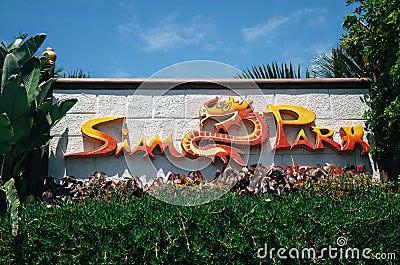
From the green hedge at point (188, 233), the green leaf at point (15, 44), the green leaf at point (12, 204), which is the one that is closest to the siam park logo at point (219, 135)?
the green leaf at point (15, 44)

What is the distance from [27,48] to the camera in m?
5.77

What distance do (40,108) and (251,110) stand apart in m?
2.80

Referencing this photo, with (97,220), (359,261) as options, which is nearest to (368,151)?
(359,261)

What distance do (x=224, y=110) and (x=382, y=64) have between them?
227 cm

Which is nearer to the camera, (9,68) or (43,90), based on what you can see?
(9,68)

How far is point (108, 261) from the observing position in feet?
13.7

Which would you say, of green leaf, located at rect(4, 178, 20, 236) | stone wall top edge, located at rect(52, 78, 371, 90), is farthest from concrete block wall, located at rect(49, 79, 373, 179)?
green leaf, located at rect(4, 178, 20, 236)

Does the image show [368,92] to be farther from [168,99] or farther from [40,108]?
[40,108]

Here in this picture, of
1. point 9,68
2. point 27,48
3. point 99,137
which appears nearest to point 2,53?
point 27,48

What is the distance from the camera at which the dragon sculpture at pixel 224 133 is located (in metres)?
6.45

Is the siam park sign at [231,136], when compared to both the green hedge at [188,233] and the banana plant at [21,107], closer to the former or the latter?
the banana plant at [21,107]

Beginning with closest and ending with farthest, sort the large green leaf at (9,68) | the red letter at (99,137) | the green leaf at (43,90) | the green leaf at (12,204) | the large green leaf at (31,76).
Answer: the green leaf at (12,204) < the large green leaf at (9,68) < the large green leaf at (31,76) < the green leaf at (43,90) < the red letter at (99,137)

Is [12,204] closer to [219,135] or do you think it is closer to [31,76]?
[31,76]

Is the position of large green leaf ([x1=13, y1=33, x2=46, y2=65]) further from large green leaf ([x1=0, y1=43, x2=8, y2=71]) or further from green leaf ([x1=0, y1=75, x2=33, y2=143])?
green leaf ([x1=0, y1=75, x2=33, y2=143])
